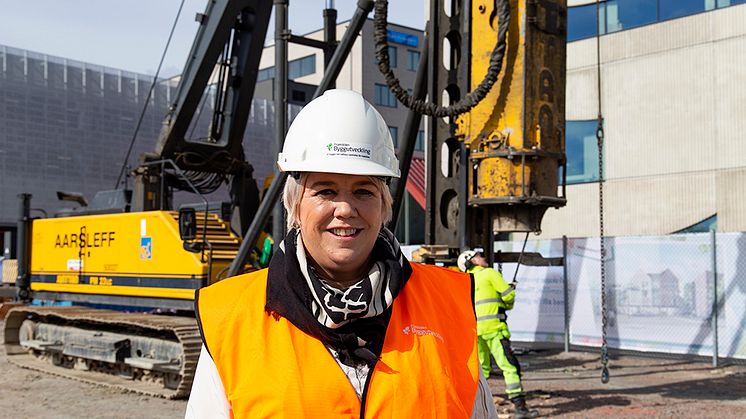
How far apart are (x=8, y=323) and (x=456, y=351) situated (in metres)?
13.3

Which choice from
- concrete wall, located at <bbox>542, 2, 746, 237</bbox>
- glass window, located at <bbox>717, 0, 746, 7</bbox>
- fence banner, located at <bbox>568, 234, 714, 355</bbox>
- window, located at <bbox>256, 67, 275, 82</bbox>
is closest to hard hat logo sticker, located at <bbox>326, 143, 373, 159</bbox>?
fence banner, located at <bbox>568, 234, 714, 355</bbox>

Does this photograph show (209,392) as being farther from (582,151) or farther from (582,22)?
(582,22)

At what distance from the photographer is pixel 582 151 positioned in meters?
24.7

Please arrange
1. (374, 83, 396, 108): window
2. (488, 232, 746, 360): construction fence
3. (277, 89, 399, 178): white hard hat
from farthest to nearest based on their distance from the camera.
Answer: (374, 83, 396, 108): window
(488, 232, 746, 360): construction fence
(277, 89, 399, 178): white hard hat

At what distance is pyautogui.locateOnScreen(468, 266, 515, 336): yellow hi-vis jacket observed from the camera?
937 cm

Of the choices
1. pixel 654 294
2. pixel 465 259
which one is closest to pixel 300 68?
pixel 654 294

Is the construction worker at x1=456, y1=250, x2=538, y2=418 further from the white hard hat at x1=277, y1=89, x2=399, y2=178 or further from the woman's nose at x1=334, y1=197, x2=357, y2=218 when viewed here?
the woman's nose at x1=334, y1=197, x2=357, y2=218

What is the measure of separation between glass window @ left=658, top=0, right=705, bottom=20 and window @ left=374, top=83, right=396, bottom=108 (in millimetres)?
25661

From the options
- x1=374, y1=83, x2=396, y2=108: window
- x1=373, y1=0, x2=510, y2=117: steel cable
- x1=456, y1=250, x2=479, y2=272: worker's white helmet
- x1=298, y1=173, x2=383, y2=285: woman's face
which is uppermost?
x1=374, y1=83, x2=396, y2=108: window

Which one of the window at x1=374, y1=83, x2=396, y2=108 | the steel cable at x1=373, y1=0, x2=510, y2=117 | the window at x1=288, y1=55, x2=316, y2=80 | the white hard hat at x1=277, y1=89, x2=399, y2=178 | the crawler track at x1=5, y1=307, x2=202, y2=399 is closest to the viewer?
the white hard hat at x1=277, y1=89, x2=399, y2=178

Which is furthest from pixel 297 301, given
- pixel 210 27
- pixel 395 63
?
pixel 395 63

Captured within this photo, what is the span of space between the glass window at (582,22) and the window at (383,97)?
2311 cm

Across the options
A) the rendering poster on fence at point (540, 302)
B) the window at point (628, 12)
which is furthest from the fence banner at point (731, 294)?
the window at point (628, 12)

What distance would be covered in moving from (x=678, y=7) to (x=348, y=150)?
900 inches
